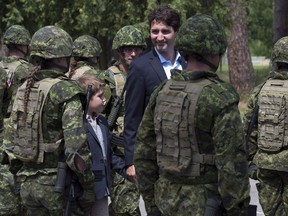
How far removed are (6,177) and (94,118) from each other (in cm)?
181

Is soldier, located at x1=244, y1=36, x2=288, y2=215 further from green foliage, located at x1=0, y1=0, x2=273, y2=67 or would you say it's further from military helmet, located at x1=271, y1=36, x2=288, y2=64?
green foliage, located at x1=0, y1=0, x2=273, y2=67

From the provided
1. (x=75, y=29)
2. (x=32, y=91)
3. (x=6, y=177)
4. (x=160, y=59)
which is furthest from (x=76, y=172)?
(x=75, y=29)

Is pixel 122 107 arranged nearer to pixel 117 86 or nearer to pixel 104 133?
pixel 117 86

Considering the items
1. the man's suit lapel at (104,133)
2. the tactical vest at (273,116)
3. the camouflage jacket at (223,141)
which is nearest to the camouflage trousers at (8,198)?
the man's suit lapel at (104,133)

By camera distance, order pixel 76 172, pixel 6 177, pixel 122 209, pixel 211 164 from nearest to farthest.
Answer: pixel 211 164
pixel 76 172
pixel 122 209
pixel 6 177

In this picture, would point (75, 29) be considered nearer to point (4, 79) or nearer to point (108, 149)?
point (4, 79)

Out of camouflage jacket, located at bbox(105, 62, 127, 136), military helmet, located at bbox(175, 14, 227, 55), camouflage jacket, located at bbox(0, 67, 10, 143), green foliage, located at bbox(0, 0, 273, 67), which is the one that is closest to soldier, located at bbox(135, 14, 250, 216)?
military helmet, located at bbox(175, 14, 227, 55)

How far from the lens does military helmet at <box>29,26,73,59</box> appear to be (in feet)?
20.1

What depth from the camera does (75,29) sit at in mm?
24031

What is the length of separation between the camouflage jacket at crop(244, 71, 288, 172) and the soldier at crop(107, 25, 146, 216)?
1.12 meters

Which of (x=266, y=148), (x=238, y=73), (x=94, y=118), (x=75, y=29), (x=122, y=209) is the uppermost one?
(x=94, y=118)

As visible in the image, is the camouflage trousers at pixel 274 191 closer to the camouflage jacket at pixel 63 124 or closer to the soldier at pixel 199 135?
the camouflage jacket at pixel 63 124

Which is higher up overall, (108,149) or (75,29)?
(108,149)

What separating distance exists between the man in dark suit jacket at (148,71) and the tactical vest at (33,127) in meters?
0.59
